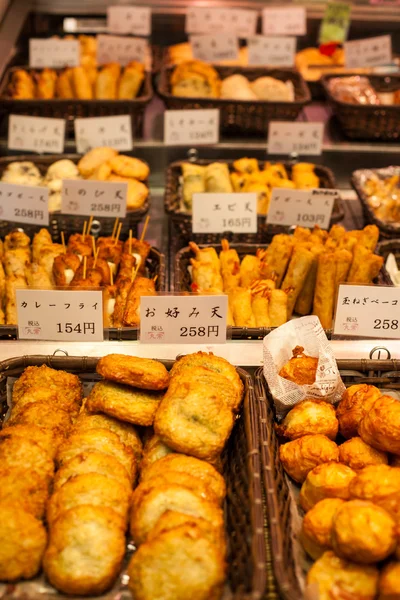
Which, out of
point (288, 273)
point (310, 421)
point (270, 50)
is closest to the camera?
point (310, 421)

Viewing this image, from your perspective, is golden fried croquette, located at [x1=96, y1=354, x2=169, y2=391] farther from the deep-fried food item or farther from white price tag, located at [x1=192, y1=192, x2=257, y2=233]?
white price tag, located at [x1=192, y1=192, x2=257, y2=233]

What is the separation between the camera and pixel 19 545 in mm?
1715

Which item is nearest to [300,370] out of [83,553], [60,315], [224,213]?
[60,315]

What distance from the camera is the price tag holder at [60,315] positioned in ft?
7.91

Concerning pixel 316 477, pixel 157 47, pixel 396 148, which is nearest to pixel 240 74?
pixel 157 47

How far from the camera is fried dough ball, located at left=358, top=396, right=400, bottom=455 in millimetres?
1985

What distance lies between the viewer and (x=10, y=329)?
2.57m

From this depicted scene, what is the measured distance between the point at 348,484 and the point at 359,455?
18cm

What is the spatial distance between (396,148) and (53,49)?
7.56 ft

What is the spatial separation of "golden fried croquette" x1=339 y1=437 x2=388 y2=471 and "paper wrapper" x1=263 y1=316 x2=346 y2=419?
23 centimetres

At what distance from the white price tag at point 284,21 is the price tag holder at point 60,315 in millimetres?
3255

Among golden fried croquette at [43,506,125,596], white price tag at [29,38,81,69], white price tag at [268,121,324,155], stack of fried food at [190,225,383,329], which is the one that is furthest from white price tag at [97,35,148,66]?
golden fried croquette at [43,506,125,596]

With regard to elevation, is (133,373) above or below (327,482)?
above

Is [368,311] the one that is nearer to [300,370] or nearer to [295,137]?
[300,370]
